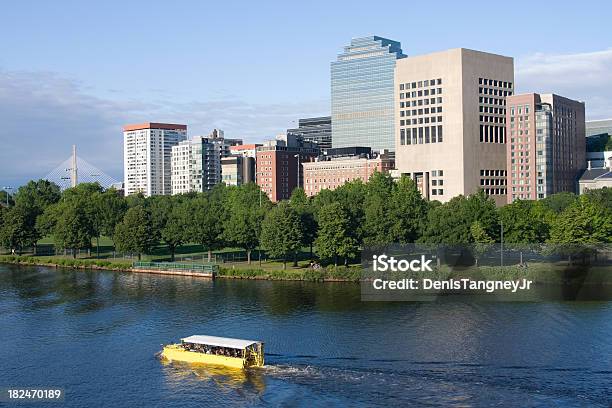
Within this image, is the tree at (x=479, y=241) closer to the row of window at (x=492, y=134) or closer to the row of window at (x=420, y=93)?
the row of window at (x=492, y=134)

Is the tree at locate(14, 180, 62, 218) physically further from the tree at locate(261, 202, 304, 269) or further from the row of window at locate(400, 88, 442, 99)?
the row of window at locate(400, 88, 442, 99)

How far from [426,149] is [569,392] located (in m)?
120

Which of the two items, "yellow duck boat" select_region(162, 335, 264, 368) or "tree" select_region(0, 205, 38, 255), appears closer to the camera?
"yellow duck boat" select_region(162, 335, 264, 368)

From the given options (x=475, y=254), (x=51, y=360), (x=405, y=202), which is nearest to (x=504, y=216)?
(x=475, y=254)

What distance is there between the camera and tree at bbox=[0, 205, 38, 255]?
130875mm

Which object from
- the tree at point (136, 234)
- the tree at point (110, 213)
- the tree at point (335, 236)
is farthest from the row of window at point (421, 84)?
the tree at point (136, 234)

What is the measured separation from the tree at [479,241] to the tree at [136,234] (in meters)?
→ 52.8

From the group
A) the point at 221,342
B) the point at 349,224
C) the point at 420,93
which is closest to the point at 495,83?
the point at 420,93

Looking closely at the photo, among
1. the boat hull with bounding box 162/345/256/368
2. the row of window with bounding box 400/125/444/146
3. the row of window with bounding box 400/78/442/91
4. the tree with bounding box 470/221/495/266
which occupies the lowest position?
the boat hull with bounding box 162/345/256/368

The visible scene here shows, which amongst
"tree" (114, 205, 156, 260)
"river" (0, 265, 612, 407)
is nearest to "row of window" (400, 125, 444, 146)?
"tree" (114, 205, 156, 260)

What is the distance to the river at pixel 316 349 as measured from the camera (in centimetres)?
4216

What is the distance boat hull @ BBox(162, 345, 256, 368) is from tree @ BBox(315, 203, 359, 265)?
4148 centimetres

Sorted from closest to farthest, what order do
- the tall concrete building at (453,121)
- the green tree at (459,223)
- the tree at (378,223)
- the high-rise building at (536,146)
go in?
the green tree at (459,223) → the tree at (378,223) → the high-rise building at (536,146) → the tall concrete building at (453,121)

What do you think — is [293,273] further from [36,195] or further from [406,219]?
[36,195]
